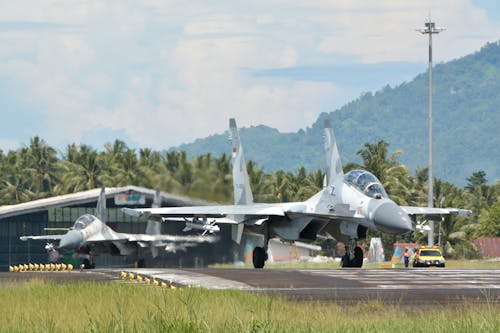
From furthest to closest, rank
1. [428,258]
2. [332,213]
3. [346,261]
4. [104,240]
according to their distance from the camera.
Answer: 1. [104,240]
2. [428,258]
3. [346,261]
4. [332,213]

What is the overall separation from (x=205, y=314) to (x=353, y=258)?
960 inches

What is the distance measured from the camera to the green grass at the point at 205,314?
13914 mm

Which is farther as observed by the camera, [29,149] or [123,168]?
[29,149]

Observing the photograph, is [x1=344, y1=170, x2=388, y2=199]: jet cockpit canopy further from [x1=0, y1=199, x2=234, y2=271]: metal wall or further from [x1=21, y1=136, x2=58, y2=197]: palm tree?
[x1=21, y1=136, x2=58, y2=197]: palm tree

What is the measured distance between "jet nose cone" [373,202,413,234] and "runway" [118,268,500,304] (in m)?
2.15

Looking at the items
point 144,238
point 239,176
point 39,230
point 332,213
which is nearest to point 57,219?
point 39,230

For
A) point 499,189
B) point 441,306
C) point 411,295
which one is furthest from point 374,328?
point 499,189

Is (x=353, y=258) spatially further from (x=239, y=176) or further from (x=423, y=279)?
(x=423, y=279)

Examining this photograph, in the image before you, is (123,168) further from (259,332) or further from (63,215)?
(259,332)

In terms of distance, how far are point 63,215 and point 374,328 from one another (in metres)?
74.8

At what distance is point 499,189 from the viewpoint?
140500 millimetres

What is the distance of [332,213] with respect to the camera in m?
39.5

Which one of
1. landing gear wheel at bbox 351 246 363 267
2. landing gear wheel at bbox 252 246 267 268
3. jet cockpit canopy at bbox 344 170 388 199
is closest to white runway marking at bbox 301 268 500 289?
jet cockpit canopy at bbox 344 170 388 199

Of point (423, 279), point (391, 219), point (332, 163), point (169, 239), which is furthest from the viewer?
point (169, 239)
